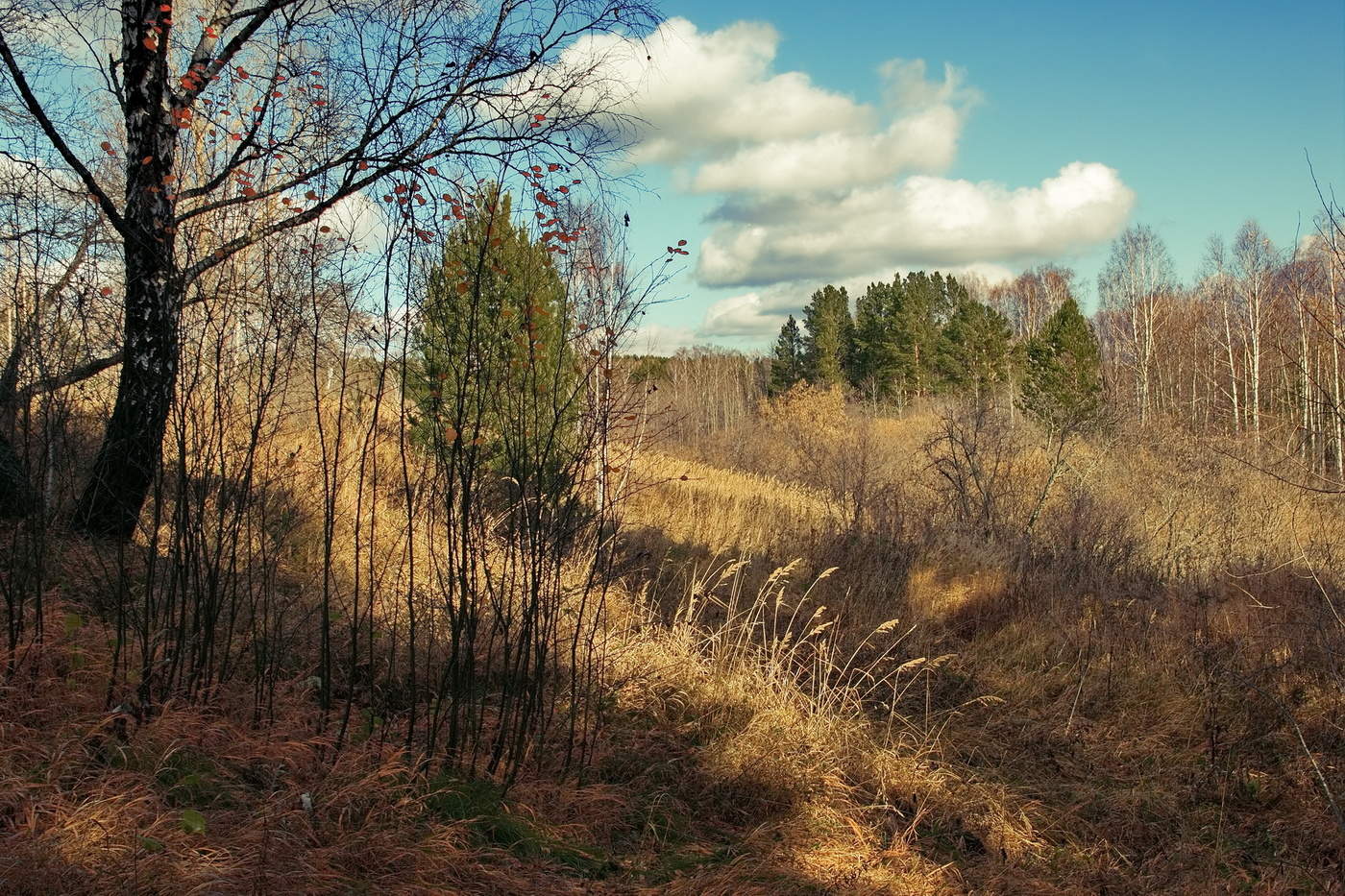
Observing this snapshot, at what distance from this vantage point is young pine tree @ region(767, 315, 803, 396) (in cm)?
5022

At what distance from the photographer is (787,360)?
5078 centimetres

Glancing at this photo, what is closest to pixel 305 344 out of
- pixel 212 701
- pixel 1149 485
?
pixel 212 701

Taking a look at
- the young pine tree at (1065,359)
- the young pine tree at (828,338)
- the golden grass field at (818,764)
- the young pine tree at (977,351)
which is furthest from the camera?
the young pine tree at (828,338)

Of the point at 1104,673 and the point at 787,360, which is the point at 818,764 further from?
the point at 787,360

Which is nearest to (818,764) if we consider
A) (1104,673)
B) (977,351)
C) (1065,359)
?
(1104,673)

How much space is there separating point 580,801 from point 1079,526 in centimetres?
940

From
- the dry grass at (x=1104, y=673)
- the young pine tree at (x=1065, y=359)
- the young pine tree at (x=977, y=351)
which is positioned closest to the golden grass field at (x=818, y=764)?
the dry grass at (x=1104, y=673)

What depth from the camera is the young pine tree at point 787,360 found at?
50.2 metres

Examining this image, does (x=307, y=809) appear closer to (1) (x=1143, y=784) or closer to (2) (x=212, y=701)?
(2) (x=212, y=701)

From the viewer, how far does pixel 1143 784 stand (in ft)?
17.9

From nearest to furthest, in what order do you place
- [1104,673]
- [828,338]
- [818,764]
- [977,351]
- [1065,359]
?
[818,764] → [1104,673] → [1065,359] → [977,351] → [828,338]

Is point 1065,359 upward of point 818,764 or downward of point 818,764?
upward

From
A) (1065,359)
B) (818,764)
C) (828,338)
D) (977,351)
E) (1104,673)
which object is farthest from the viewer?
(828,338)

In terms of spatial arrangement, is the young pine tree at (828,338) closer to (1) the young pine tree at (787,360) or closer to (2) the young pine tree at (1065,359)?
(1) the young pine tree at (787,360)
